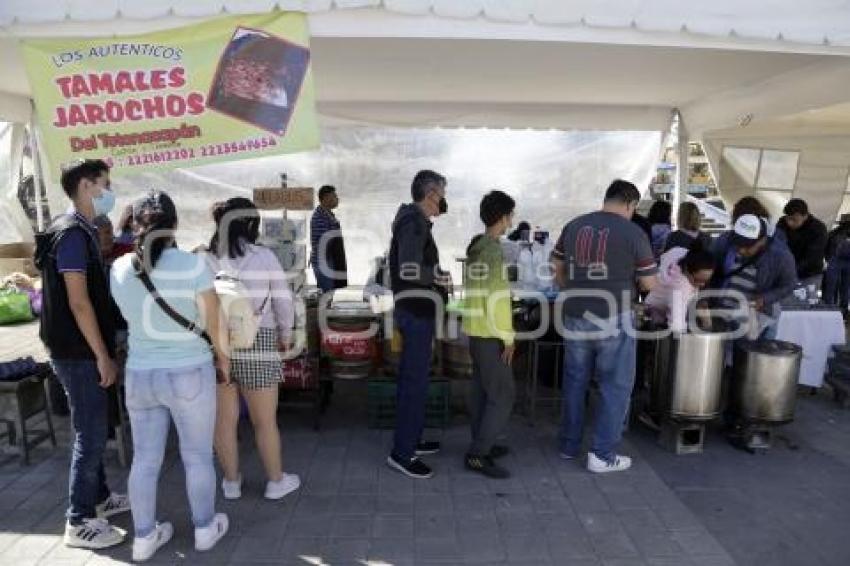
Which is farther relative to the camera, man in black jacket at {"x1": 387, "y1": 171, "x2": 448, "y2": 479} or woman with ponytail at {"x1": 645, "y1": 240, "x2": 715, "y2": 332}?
woman with ponytail at {"x1": 645, "y1": 240, "x2": 715, "y2": 332}

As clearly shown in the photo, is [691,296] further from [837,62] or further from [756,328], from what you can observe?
[837,62]

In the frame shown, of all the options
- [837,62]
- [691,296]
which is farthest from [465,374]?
[837,62]

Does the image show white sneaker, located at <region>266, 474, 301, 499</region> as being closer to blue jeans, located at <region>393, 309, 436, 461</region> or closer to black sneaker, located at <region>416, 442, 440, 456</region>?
blue jeans, located at <region>393, 309, 436, 461</region>

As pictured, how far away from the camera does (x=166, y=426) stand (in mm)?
2713

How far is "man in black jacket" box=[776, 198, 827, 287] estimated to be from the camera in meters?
5.50

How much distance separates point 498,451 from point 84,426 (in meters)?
2.39

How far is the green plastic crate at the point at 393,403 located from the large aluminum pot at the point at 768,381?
201 centimetres

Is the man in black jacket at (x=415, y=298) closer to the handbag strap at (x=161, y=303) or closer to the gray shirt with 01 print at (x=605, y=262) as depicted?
the gray shirt with 01 print at (x=605, y=262)

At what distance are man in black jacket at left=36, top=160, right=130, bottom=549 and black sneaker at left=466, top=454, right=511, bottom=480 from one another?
6.36ft

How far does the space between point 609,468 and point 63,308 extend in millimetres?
3156

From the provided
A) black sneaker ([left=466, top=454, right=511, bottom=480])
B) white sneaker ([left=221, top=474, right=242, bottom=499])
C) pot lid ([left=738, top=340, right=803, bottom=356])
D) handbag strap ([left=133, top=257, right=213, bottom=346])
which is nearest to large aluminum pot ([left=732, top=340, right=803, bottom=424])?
pot lid ([left=738, top=340, right=803, bottom=356])

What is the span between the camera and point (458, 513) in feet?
10.6

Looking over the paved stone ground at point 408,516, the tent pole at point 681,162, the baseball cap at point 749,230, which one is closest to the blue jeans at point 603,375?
the paved stone ground at point 408,516

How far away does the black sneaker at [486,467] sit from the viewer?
364 centimetres
